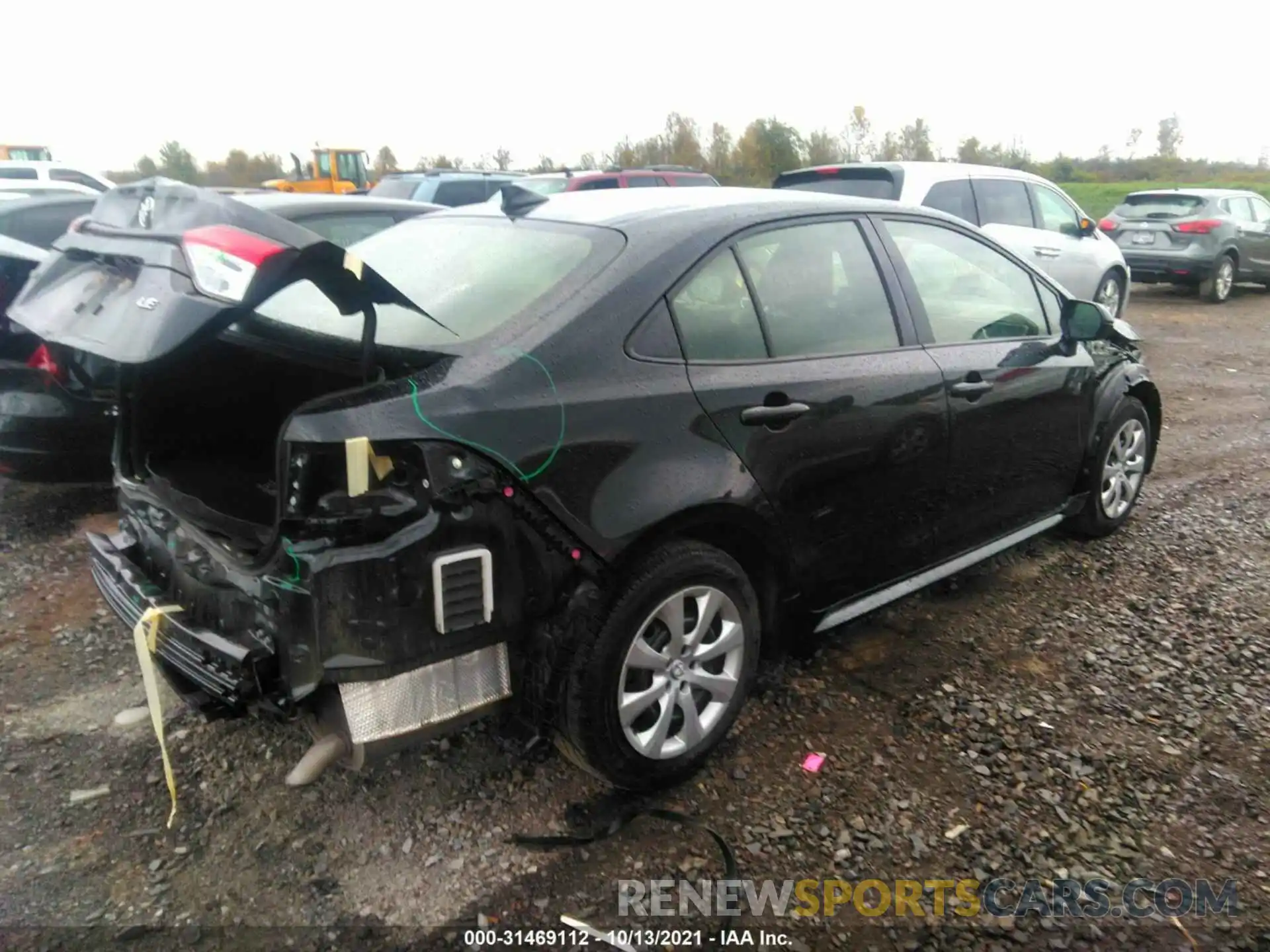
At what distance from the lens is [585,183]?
506 inches

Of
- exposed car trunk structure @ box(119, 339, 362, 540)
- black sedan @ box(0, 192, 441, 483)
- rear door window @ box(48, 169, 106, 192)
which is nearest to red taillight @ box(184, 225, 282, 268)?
exposed car trunk structure @ box(119, 339, 362, 540)

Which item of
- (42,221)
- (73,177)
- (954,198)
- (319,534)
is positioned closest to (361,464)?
(319,534)

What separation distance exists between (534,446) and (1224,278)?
14.1 metres

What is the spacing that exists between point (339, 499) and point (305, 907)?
3.47ft

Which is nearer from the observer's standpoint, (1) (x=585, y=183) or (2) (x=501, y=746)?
(2) (x=501, y=746)

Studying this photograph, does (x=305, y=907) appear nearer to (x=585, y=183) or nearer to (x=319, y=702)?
(x=319, y=702)

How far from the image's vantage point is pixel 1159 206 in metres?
13.3

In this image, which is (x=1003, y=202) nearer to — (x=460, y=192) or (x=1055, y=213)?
(x=1055, y=213)

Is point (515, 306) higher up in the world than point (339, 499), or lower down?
higher up

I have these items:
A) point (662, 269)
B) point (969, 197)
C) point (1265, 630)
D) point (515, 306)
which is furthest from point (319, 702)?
point (969, 197)

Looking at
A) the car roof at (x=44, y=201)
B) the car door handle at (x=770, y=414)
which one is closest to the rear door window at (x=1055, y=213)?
the car door handle at (x=770, y=414)

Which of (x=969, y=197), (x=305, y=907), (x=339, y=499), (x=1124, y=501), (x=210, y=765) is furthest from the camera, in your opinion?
(x=969, y=197)

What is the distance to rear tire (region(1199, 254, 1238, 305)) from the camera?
13094mm

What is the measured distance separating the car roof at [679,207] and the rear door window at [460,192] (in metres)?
9.99
